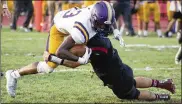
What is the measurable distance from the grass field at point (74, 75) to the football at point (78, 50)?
558 mm

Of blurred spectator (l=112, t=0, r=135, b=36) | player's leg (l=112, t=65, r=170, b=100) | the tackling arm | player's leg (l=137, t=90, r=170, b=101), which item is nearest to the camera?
the tackling arm

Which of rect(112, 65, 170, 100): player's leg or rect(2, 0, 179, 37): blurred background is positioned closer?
rect(112, 65, 170, 100): player's leg

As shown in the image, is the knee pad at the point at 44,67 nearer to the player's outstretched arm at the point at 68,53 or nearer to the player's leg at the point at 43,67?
the player's leg at the point at 43,67

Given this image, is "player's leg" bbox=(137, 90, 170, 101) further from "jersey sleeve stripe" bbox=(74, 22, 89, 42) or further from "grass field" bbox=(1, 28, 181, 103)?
"jersey sleeve stripe" bbox=(74, 22, 89, 42)

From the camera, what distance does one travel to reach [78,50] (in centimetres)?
561

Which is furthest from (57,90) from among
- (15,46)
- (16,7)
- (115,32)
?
(16,7)

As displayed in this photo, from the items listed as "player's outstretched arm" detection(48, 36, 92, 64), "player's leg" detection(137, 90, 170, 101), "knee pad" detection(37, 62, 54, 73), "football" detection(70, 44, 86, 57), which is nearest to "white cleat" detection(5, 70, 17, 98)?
"knee pad" detection(37, 62, 54, 73)

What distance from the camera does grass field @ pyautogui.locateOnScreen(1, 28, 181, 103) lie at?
6.05 metres

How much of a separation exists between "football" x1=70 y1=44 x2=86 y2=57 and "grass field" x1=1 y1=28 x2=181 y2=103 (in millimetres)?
558

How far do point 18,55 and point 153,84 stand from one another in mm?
3962

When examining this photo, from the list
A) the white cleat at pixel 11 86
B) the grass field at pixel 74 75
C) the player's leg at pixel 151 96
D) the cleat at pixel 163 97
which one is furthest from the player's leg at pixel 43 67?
the cleat at pixel 163 97

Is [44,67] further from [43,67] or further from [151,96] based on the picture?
[151,96]

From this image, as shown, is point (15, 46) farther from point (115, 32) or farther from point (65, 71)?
point (115, 32)

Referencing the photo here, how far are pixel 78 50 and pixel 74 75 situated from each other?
1.95m
